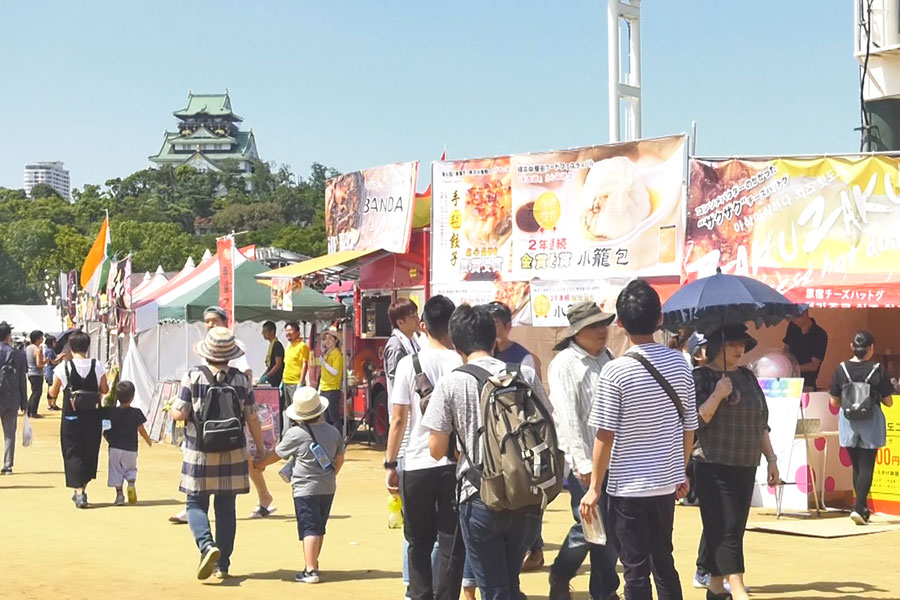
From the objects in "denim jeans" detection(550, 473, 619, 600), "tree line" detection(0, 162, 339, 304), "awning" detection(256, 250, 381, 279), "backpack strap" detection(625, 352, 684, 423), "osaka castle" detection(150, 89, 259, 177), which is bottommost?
"denim jeans" detection(550, 473, 619, 600)

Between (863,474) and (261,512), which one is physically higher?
(863,474)

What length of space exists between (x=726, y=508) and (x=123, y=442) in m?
7.78

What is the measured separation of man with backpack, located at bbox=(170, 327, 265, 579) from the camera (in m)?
8.75

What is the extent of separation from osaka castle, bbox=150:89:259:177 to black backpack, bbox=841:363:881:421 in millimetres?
167050

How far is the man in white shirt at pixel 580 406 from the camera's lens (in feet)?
22.8

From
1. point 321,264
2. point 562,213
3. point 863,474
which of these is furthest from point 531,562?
point 321,264

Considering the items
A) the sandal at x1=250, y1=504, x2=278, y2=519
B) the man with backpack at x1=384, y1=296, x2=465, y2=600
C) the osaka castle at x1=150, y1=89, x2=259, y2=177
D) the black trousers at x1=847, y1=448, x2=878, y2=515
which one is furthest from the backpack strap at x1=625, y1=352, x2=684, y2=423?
the osaka castle at x1=150, y1=89, x2=259, y2=177

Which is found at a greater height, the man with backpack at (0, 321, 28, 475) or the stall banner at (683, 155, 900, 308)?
the stall banner at (683, 155, 900, 308)

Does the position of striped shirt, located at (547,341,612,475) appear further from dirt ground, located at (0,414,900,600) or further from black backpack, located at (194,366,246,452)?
black backpack, located at (194,366,246,452)

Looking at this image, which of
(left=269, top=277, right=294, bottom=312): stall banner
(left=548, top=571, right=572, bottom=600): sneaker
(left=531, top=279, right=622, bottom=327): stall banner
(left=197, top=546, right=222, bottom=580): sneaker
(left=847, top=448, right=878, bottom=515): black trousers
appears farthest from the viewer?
(left=269, top=277, right=294, bottom=312): stall banner

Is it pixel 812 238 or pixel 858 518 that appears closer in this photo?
pixel 858 518

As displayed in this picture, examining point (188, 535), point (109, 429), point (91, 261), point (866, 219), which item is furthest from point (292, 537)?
point (91, 261)

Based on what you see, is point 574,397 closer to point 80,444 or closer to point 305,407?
point 305,407

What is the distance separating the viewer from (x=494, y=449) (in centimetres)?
583
